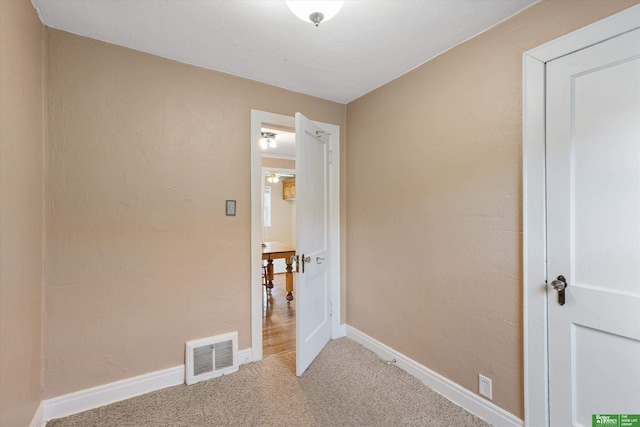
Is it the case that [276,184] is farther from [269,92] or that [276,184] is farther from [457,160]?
[457,160]

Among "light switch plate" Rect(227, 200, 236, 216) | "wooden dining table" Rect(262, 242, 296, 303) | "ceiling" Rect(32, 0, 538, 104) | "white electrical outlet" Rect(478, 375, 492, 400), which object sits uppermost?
"ceiling" Rect(32, 0, 538, 104)

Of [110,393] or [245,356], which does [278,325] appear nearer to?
[245,356]

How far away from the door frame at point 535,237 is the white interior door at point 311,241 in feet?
4.65

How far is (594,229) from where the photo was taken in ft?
4.46

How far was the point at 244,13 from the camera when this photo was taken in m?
1.62

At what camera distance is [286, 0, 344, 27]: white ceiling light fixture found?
1.35 m

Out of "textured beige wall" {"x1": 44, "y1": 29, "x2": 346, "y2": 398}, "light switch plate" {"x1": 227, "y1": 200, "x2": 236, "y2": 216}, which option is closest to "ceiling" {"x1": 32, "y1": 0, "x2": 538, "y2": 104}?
"textured beige wall" {"x1": 44, "y1": 29, "x2": 346, "y2": 398}

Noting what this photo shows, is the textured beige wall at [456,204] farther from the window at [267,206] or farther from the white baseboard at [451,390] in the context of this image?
the window at [267,206]

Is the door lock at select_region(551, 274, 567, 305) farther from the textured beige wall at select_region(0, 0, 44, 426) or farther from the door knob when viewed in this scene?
the textured beige wall at select_region(0, 0, 44, 426)

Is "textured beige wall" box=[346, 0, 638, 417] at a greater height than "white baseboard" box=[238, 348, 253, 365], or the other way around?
"textured beige wall" box=[346, 0, 638, 417]

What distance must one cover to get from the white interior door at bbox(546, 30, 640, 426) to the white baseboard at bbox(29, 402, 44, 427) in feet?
9.02

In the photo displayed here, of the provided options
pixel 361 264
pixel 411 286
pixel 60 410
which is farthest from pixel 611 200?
pixel 60 410

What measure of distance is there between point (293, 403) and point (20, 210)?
1874 mm

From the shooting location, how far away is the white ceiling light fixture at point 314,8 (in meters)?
1.35
